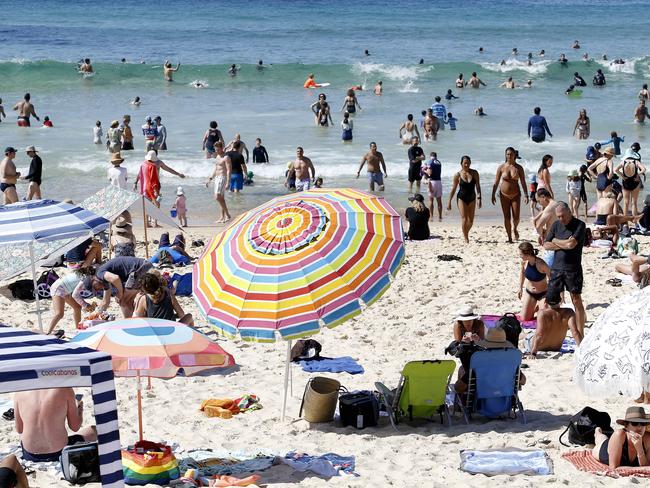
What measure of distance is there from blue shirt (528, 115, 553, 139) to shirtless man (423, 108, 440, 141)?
2.16m

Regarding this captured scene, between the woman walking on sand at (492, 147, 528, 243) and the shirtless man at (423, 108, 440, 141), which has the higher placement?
the shirtless man at (423, 108, 440, 141)

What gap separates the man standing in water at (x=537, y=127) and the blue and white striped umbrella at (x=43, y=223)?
16.0m

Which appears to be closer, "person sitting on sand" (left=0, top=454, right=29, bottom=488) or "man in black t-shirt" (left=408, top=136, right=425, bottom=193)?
"person sitting on sand" (left=0, top=454, right=29, bottom=488)

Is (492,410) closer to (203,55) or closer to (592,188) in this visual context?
(592,188)

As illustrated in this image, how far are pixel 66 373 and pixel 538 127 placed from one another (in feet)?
66.6

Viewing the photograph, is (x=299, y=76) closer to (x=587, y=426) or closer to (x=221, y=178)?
(x=221, y=178)

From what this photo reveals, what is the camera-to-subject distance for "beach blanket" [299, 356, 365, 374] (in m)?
9.12

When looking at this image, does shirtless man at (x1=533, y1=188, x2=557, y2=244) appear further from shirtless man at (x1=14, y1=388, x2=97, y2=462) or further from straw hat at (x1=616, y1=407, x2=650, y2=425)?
shirtless man at (x1=14, y1=388, x2=97, y2=462)

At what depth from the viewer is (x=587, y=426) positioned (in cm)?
705

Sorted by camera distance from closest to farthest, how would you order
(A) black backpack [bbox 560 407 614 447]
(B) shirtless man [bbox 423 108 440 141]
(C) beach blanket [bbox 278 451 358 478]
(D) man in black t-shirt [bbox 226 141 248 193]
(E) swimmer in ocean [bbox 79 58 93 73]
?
(C) beach blanket [bbox 278 451 358 478]
(A) black backpack [bbox 560 407 614 447]
(D) man in black t-shirt [bbox 226 141 248 193]
(B) shirtless man [bbox 423 108 440 141]
(E) swimmer in ocean [bbox 79 58 93 73]

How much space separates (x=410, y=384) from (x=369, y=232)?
3.81 ft

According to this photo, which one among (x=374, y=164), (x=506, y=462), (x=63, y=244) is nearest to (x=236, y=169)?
(x=374, y=164)

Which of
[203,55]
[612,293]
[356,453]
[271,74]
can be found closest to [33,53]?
[203,55]

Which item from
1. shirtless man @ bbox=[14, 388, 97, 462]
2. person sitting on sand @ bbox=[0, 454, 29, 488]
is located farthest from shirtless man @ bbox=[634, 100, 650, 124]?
person sitting on sand @ bbox=[0, 454, 29, 488]
